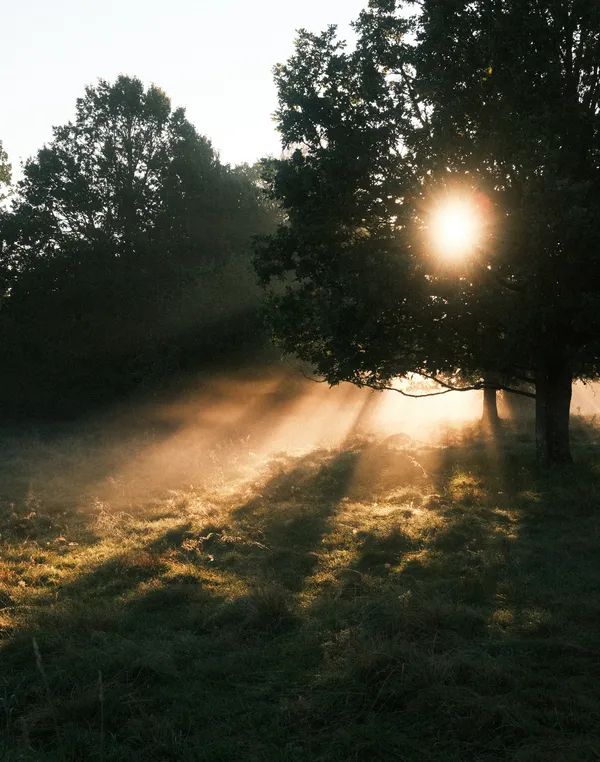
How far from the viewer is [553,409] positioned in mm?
17125

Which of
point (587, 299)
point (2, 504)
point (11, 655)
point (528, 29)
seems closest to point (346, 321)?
point (587, 299)

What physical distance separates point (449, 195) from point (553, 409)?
617cm

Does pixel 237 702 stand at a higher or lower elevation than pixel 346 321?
lower

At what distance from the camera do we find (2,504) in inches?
570

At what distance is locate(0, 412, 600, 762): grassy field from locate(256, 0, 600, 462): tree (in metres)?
3.54

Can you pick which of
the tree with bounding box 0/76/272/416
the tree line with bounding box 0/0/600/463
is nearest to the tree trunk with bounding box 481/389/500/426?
the tree line with bounding box 0/0/600/463

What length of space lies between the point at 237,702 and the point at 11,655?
245 centimetres

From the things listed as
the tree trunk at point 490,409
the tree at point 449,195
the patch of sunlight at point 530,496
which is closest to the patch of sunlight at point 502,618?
the patch of sunlight at point 530,496

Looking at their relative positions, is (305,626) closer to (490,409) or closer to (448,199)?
(448,199)

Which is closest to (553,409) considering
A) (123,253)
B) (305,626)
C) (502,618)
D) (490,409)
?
(502,618)

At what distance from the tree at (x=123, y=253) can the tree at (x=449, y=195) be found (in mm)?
14938

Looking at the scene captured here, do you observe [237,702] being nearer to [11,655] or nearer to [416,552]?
[11,655]

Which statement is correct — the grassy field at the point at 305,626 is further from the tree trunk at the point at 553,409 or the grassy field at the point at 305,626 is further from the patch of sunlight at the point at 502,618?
the tree trunk at the point at 553,409

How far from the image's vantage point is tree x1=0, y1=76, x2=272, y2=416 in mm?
32688
